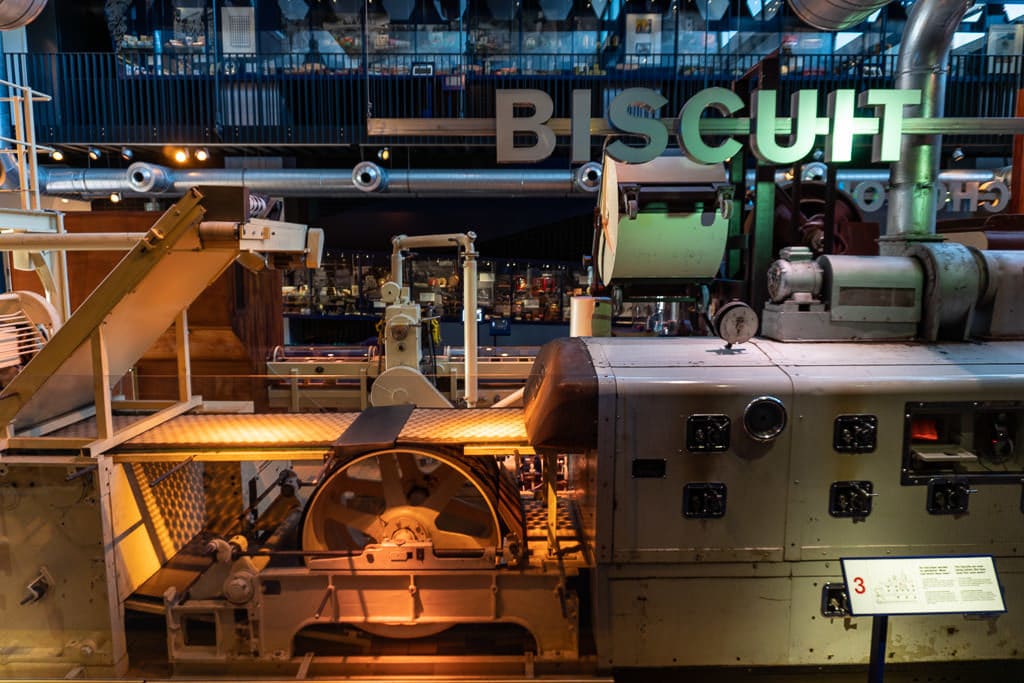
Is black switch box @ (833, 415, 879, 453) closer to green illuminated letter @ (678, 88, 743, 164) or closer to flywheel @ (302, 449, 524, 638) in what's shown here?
green illuminated letter @ (678, 88, 743, 164)

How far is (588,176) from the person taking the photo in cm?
1134

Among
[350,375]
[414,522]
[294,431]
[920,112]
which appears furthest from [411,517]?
[350,375]

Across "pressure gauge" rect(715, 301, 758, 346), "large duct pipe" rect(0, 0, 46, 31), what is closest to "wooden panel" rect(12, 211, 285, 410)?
"large duct pipe" rect(0, 0, 46, 31)

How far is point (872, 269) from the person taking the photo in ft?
13.7

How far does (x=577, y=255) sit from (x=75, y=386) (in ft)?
38.5

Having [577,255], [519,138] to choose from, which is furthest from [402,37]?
[577,255]

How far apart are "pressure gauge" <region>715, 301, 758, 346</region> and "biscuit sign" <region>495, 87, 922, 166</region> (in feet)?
3.55

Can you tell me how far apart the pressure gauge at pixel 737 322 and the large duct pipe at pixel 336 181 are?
26.7ft

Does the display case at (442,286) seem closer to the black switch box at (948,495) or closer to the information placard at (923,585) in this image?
the black switch box at (948,495)

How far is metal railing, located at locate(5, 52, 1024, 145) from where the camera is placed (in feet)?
40.4

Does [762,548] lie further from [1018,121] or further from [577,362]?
[1018,121]

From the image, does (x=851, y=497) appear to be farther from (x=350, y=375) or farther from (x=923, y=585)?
(x=350, y=375)

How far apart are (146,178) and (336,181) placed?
3.23 meters

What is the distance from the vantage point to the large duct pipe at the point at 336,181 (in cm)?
1191
